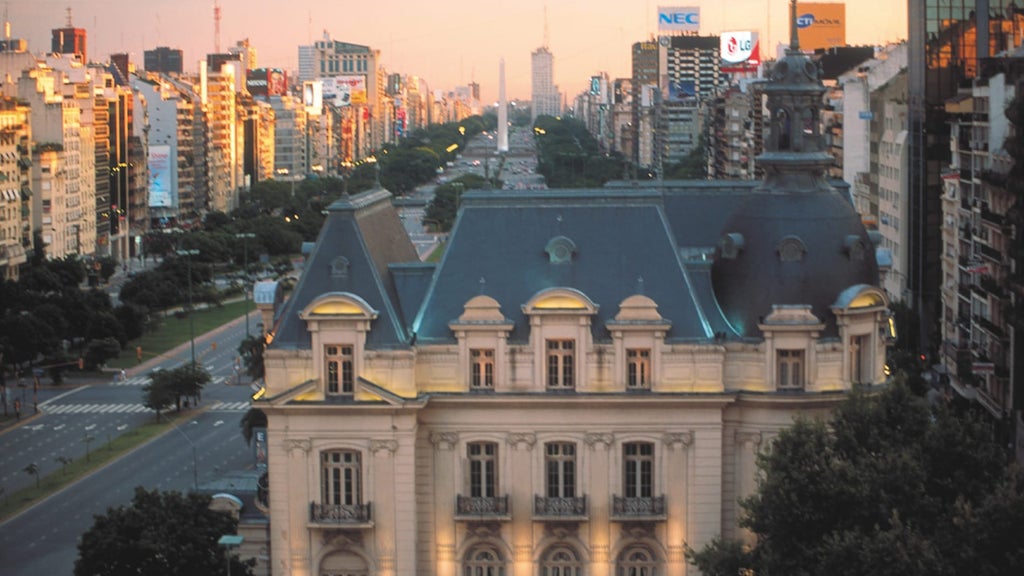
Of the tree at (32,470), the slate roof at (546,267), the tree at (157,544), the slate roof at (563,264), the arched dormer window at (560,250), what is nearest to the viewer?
the slate roof at (546,267)

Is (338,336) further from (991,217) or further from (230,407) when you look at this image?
(230,407)

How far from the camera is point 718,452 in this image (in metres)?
69.7

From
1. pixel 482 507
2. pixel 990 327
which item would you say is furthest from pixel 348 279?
pixel 990 327

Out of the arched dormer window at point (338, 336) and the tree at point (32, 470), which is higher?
the arched dormer window at point (338, 336)

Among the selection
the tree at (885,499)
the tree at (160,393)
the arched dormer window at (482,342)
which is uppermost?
the arched dormer window at (482,342)

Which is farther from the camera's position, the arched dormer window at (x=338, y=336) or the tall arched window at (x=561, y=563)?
the tall arched window at (x=561, y=563)

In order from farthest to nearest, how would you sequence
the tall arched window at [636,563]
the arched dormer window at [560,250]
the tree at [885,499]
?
the arched dormer window at [560,250]
the tall arched window at [636,563]
the tree at [885,499]

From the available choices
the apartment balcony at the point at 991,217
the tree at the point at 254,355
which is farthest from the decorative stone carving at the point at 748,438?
the tree at the point at 254,355

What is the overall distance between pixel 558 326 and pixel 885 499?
14206mm

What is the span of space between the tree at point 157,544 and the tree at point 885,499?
23108 millimetres

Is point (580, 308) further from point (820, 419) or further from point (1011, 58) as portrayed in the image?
point (1011, 58)

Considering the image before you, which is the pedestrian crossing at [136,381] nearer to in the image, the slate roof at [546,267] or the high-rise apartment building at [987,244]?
the high-rise apartment building at [987,244]

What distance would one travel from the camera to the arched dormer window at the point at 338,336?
2719 inches

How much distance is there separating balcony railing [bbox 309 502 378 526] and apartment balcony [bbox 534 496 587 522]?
19.8 ft
